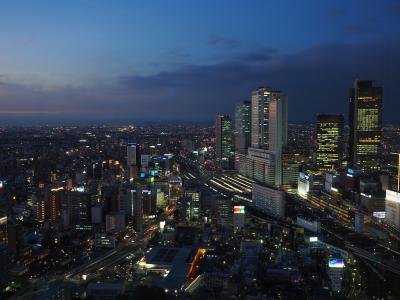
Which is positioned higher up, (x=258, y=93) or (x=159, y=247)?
(x=258, y=93)

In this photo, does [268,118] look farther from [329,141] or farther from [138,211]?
[138,211]

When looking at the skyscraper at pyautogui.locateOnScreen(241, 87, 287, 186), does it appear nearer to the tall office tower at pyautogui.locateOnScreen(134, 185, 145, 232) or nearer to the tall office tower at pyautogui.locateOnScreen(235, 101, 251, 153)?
the tall office tower at pyautogui.locateOnScreen(235, 101, 251, 153)

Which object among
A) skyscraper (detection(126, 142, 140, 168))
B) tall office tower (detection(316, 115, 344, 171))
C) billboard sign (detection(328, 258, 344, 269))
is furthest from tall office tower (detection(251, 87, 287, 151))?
billboard sign (detection(328, 258, 344, 269))

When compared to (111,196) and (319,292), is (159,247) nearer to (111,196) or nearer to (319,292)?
(319,292)

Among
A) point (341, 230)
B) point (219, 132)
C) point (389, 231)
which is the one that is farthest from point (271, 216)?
point (219, 132)

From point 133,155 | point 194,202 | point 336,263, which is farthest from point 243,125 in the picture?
point 336,263

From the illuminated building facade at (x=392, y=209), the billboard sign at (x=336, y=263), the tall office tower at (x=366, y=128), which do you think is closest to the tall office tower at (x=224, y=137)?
the tall office tower at (x=366, y=128)
